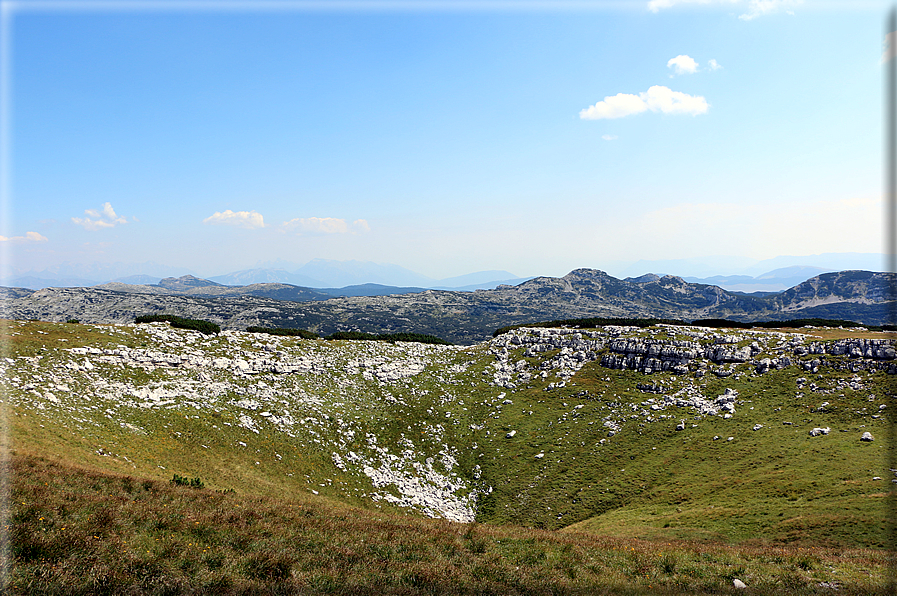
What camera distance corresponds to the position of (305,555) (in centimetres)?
1377

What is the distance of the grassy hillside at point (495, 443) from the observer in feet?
57.7

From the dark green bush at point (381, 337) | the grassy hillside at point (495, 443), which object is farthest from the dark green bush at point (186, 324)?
the dark green bush at point (381, 337)

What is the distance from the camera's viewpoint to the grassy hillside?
1758cm

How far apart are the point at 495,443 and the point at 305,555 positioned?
44.1 metres

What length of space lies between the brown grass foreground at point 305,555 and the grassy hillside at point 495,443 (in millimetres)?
188

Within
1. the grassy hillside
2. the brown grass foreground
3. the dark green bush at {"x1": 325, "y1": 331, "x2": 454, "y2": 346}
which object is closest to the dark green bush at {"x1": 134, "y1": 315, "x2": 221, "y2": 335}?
the grassy hillside

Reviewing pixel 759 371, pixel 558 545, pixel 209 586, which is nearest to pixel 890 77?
pixel 558 545

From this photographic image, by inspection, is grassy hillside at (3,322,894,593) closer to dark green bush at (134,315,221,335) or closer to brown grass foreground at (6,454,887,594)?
brown grass foreground at (6,454,887,594)

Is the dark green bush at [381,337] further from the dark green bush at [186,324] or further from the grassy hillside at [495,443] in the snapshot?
the dark green bush at [186,324]

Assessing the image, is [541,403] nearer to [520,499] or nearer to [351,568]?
[520,499]

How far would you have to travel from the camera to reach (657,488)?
42094mm

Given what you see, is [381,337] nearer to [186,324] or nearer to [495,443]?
[186,324]

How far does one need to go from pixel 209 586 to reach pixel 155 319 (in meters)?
75.6

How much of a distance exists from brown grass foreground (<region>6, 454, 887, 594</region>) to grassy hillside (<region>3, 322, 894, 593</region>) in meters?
0.19
